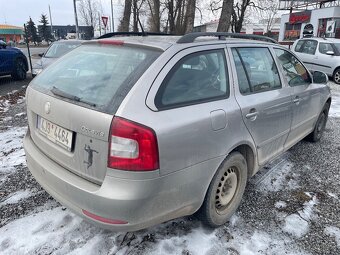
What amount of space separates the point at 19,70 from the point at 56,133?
395 inches

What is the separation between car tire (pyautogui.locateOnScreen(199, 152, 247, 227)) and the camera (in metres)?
2.53

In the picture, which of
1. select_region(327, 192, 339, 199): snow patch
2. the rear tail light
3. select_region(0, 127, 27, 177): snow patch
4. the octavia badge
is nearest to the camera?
the rear tail light

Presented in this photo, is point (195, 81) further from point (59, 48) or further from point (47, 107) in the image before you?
point (59, 48)

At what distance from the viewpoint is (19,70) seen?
1100 centimetres

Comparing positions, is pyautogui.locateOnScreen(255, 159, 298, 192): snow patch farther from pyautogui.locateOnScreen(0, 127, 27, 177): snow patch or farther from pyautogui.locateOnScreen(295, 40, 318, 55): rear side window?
pyautogui.locateOnScreen(295, 40, 318, 55): rear side window

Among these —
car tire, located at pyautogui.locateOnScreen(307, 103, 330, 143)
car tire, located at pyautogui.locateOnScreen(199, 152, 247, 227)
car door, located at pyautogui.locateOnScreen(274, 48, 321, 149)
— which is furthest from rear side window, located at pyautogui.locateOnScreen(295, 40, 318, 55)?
car tire, located at pyautogui.locateOnScreen(199, 152, 247, 227)

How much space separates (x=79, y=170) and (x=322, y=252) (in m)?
2.13

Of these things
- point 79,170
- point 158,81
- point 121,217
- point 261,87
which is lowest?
point 121,217

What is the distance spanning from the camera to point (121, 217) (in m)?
2.00

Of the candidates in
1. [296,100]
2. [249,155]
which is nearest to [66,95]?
[249,155]

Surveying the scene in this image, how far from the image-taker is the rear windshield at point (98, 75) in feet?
6.89

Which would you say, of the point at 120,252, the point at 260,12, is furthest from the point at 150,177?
Answer: the point at 260,12

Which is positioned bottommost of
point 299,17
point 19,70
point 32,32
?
point 19,70

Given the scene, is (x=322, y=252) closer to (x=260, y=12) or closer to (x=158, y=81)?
(x=158, y=81)
